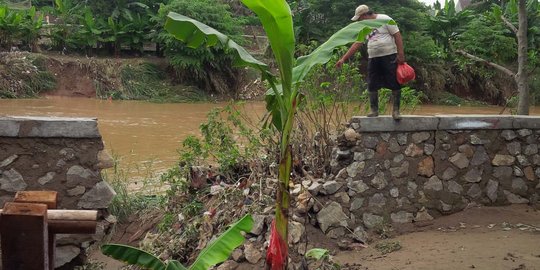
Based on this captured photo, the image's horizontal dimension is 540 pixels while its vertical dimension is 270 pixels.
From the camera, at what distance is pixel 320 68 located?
6.18 m

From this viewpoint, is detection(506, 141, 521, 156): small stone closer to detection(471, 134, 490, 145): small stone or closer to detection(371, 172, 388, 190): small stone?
detection(471, 134, 490, 145): small stone

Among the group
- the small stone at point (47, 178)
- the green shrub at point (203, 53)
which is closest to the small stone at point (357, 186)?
the small stone at point (47, 178)

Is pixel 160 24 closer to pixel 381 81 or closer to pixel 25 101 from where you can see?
pixel 25 101

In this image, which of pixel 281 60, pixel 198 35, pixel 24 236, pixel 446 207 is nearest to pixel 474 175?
pixel 446 207

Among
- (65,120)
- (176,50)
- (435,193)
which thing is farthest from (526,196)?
(176,50)

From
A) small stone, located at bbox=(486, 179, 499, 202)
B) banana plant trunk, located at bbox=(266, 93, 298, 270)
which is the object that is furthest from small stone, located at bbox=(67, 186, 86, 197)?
small stone, located at bbox=(486, 179, 499, 202)

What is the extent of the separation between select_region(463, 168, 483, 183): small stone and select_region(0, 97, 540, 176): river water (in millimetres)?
3270

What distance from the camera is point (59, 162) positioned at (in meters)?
4.69

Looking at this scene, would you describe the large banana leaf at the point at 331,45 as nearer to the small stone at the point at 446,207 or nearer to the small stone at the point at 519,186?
the small stone at the point at 446,207

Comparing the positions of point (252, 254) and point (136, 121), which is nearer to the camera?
point (252, 254)

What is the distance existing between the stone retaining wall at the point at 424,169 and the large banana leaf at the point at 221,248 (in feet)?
8.02

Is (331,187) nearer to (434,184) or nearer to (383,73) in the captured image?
(434,184)

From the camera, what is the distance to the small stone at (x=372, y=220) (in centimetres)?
545

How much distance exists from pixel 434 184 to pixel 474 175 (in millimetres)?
470
